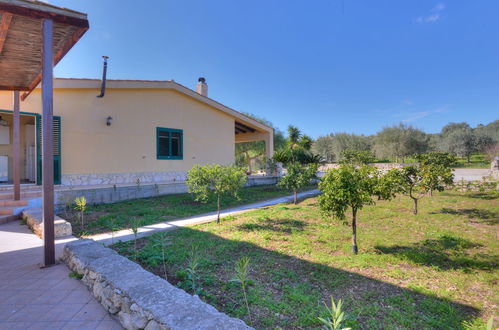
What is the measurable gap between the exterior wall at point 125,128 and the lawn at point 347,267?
6414 millimetres

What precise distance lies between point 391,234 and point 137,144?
414 inches

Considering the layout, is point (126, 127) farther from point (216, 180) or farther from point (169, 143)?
point (216, 180)

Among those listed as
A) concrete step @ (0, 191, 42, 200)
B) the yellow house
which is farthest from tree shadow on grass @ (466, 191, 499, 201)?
concrete step @ (0, 191, 42, 200)

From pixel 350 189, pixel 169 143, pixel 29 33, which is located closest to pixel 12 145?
pixel 169 143

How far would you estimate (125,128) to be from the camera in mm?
10578

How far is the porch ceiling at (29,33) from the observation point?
332 cm

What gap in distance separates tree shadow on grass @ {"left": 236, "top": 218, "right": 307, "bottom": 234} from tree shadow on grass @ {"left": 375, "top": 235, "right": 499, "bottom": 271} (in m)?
1.96

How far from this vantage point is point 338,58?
22.0 meters

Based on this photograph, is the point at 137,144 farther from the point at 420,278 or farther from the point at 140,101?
the point at 420,278

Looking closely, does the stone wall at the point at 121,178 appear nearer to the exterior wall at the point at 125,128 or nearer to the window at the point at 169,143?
the exterior wall at the point at 125,128

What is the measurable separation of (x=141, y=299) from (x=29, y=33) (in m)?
5.13

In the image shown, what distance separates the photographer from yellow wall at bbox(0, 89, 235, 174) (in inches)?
366

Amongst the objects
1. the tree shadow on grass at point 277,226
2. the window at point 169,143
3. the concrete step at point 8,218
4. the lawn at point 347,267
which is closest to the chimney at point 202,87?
the window at point 169,143

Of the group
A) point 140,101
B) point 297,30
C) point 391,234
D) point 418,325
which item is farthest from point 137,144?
point 297,30
